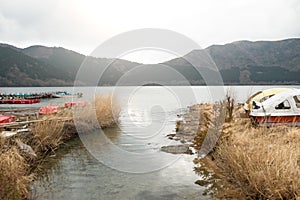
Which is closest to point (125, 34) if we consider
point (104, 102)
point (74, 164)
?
point (104, 102)

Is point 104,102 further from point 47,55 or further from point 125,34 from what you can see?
Result: point 47,55

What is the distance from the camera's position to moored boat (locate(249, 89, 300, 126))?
547 inches

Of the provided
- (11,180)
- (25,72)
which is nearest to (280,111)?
(11,180)

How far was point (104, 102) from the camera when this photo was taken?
2230cm

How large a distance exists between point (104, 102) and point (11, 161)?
15204 millimetres

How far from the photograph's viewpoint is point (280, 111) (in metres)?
14.3

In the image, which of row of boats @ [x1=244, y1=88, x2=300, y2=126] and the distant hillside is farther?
the distant hillside

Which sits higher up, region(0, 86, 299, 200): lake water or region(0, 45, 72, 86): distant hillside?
region(0, 45, 72, 86): distant hillside

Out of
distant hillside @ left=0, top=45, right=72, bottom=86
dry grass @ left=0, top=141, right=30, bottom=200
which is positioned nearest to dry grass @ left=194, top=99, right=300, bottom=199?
dry grass @ left=0, top=141, right=30, bottom=200

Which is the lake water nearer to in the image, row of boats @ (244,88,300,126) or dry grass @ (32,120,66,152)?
dry grass @ (32,120,66,152)

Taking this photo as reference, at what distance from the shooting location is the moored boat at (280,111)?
45.6 feet

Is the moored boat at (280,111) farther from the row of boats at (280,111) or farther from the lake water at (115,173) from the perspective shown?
the lake water at (115,173)

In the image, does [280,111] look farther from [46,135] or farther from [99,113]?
[99,113]

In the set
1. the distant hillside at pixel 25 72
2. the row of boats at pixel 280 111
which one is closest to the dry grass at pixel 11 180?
the row of boats at pixel 280 111
